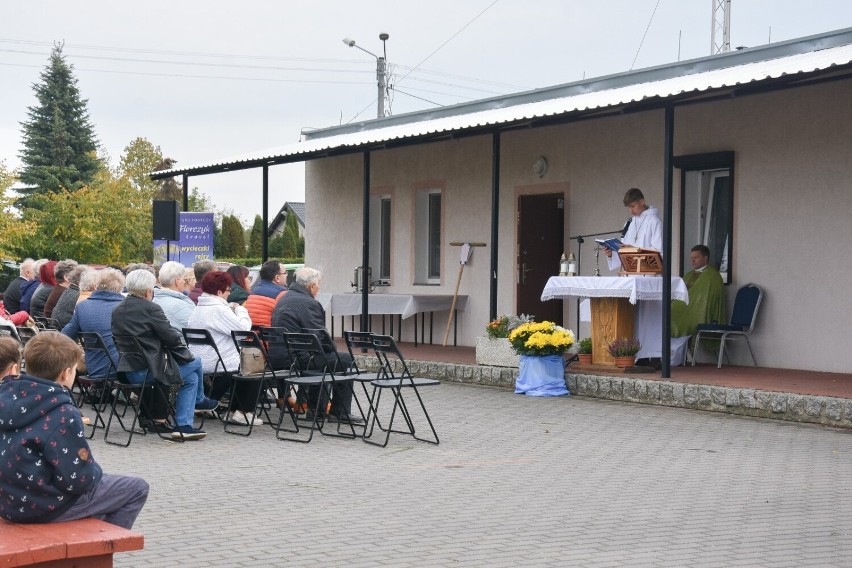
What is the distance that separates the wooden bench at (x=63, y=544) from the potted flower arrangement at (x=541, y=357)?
809 centimetres

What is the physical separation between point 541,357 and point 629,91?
3.03m

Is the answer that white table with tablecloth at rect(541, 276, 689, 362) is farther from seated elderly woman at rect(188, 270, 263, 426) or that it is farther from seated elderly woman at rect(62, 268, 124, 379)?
seated elderly woman at rect(62, 268, 124, 379)

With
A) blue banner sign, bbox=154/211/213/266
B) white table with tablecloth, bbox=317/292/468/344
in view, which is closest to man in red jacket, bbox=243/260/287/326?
white table with tablecloth, bbox=317/292/468/344

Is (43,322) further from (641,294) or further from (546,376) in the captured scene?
(641,294)

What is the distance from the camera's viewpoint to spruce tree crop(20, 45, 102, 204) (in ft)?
173

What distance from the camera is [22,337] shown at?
450 inches

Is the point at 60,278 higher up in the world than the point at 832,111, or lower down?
lower down

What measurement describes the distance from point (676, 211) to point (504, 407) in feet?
12.1

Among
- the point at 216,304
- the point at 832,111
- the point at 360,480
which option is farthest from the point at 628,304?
the point at 360,480

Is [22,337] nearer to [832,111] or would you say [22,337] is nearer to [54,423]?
[54,423]

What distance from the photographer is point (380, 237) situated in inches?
755

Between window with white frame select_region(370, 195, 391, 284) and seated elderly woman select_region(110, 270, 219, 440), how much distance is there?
31.4 feet

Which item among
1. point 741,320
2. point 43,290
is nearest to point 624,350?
point 741,320

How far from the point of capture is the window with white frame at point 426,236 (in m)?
18.0
